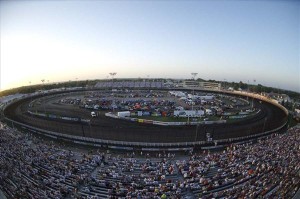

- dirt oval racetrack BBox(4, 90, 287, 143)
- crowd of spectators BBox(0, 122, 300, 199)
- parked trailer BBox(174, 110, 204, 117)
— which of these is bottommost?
crowd of spectators BBox(0, 122, 300, 199)

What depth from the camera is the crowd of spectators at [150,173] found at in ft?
46.8

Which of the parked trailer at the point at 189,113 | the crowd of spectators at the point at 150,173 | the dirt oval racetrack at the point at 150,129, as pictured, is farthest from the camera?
the parked trailer at the point at 189,113

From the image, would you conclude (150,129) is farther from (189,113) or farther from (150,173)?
(150,173)

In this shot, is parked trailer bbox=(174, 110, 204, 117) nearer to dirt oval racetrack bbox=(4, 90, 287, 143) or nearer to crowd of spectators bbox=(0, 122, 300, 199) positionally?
dirt oval racetrack bbox=(4, 90, 287, 143)

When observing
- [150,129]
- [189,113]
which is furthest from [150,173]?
[189,113]

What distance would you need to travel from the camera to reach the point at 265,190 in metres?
13.9

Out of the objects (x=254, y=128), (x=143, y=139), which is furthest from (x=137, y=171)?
(x=254, y=128)

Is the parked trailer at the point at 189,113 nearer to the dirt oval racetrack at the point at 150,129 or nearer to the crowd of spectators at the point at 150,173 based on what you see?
the dirt oval racetrack at the point at 150,129

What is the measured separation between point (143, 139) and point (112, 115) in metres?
12.4

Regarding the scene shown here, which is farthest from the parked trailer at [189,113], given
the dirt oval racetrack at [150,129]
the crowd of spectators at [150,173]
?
the crowd of spectators at [150,173]

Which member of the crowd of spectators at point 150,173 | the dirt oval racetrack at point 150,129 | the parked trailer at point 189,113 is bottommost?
the crowd of spectators at point 150,173

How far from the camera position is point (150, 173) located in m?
16.8

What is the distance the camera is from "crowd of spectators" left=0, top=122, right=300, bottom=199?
1427 cm

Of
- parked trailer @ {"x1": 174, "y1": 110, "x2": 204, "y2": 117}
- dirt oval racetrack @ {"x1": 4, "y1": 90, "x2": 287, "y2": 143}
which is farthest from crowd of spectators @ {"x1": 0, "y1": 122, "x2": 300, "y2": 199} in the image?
parked trailer @ {"x1": 174, "y1": 110, "x2": 204, "y2": 117}
